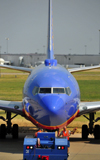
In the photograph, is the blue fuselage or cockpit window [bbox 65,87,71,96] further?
cockpit window [bbox 65,87,71,96]

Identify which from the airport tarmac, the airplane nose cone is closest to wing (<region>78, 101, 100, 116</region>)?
the airport tarmac

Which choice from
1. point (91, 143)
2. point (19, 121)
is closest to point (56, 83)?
point (91, 143)

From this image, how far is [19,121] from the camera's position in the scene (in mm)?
32344

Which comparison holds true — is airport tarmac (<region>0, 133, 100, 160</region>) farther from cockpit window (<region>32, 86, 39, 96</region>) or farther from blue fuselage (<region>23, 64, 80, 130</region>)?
cockpit window (<region>32, 86, 39, 96</region>)

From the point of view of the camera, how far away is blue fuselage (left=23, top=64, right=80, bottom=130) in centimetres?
1842

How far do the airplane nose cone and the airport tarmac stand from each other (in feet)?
9.60

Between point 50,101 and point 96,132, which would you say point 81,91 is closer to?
point 96,132

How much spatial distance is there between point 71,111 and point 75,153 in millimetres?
2245

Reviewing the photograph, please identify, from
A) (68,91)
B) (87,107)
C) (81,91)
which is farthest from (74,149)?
(81,91)

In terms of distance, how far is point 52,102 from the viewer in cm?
1828

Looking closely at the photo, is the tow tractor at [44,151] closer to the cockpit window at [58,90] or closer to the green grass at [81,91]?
the cockpit window at [58,90]

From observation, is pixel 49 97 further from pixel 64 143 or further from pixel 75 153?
pixel 75 153

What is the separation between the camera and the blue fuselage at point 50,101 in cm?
1842

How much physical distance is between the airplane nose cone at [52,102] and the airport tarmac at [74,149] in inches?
115
